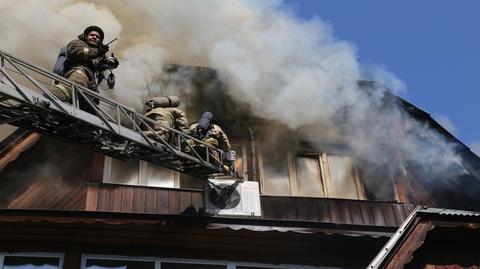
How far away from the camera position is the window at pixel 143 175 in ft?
32.5

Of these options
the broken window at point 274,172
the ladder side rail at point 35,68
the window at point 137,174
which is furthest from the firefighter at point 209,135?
the ladder side rail at point 35,68

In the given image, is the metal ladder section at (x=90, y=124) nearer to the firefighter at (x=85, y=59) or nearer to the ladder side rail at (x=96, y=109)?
the ladder side rail at (x=96, y=109)

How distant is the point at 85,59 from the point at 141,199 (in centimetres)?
244

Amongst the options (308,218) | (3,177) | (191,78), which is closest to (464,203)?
(308,218)

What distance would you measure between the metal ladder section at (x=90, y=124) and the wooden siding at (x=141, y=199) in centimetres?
49

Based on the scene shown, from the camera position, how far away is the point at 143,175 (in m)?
10.1

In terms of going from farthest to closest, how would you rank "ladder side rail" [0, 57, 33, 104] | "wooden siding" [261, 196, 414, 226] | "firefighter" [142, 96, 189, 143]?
1. "wooden siding" [261, 196, 414, 226]
2. "firefighter" [142, 96, 189, 143]
3. "ladder side rail" [0, 57, 33, 104]

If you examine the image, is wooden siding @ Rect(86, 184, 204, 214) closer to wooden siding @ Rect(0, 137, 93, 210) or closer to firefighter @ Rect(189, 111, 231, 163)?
wooden siding @ Rect(0, 137, 93, 210)

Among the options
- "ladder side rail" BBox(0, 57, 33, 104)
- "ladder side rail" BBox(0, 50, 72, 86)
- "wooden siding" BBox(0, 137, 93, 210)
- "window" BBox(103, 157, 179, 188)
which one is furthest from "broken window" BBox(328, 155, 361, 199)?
"ladder side rail" BBox(0, 57, 33, 104)

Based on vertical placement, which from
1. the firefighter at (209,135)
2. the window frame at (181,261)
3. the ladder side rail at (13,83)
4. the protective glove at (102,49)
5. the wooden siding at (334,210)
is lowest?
the window frame at (181,261)

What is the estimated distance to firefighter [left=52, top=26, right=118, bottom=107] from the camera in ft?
27.0

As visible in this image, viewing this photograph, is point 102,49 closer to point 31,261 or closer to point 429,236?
point 31,261

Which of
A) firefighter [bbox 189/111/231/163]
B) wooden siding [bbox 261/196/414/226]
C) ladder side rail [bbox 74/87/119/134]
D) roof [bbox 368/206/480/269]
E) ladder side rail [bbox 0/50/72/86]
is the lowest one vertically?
roof [bbox 368/206/480/269]

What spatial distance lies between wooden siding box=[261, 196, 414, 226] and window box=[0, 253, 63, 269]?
3.39 metres
